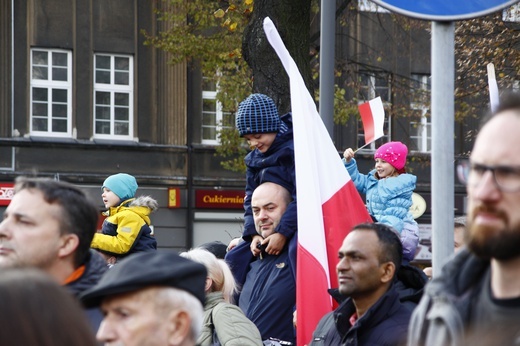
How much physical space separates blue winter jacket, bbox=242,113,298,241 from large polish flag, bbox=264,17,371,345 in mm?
225

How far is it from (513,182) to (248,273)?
14.3 feet

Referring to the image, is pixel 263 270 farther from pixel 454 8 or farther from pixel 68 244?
pixel 454 8

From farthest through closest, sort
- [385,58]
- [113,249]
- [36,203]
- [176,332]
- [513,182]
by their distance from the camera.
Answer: [385,58]
[113,249]
[36,203]
[176,332]
[513,182]

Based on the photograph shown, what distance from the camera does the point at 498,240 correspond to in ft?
8.66

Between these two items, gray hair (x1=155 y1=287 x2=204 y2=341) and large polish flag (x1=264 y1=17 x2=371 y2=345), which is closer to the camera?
gray hair (x1=155 y1=287 x2=204 y2=341)

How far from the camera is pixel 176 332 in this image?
3.54 meters

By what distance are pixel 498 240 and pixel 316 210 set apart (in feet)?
12.4

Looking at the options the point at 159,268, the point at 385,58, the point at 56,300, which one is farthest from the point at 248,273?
the point at 385,58

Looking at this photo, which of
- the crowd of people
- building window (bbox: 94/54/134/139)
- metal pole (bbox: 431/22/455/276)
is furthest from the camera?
building window (bbox: 94/54/134/139)

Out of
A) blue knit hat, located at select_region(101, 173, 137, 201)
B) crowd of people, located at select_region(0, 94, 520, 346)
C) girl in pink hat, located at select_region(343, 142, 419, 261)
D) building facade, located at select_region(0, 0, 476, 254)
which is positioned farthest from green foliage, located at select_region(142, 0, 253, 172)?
crowd of people, located at select_region(0, 94, 520, 346)

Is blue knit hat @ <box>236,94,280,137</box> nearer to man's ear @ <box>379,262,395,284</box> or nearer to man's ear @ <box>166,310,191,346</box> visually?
man's ear @ <box>379,262,395,284</box>

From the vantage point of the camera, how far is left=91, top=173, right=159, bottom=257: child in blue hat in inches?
351

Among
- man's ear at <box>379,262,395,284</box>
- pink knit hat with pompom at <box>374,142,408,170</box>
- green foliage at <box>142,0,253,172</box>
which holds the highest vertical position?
green foliage at <box>142,0,253,172</box>

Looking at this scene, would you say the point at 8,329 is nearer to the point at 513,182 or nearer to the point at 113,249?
the point at 513,182
